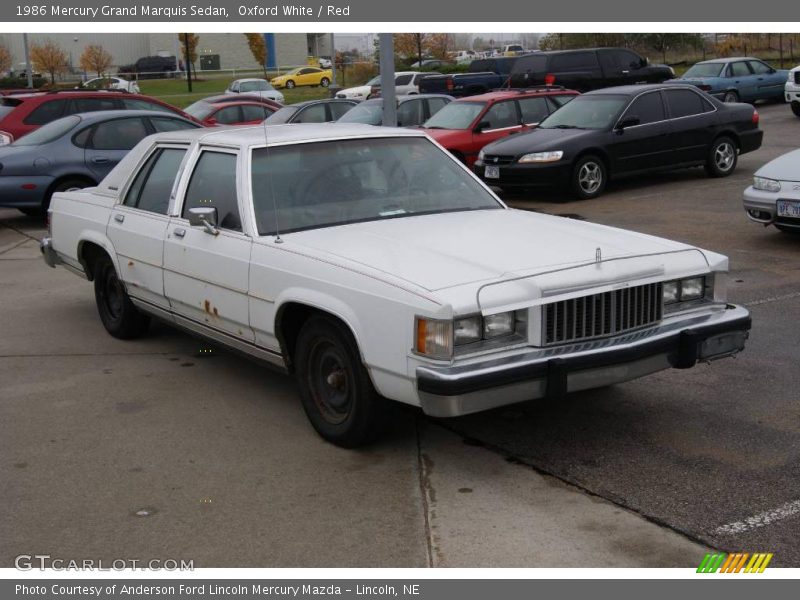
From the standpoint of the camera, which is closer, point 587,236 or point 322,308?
point 322,308

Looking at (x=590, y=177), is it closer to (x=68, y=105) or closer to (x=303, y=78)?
(x=68, y=105)

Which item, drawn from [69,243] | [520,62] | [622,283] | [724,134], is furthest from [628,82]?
[622,283]

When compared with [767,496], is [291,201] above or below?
above

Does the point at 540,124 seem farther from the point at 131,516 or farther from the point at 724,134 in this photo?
the point at 131,516

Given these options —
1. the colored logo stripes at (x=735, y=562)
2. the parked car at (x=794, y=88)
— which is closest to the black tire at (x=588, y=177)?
the colored logo stripes at (x=735, y=562)

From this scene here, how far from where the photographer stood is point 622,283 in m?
4.96

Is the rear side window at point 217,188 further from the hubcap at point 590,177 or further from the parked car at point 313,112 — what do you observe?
the parked car at point 313,112

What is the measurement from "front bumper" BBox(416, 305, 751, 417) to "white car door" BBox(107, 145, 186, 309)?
276cm

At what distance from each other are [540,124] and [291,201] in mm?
9951

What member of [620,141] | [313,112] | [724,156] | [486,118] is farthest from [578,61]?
[620,141]

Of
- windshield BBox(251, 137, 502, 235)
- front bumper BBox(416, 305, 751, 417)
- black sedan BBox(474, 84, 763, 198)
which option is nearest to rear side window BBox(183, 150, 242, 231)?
windshield BBox(251, 137, 502, 235)

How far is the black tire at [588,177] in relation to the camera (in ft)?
45.8

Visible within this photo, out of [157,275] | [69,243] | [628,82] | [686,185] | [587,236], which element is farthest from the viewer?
[628,82]

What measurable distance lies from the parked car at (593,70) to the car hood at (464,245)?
20.3 metres
